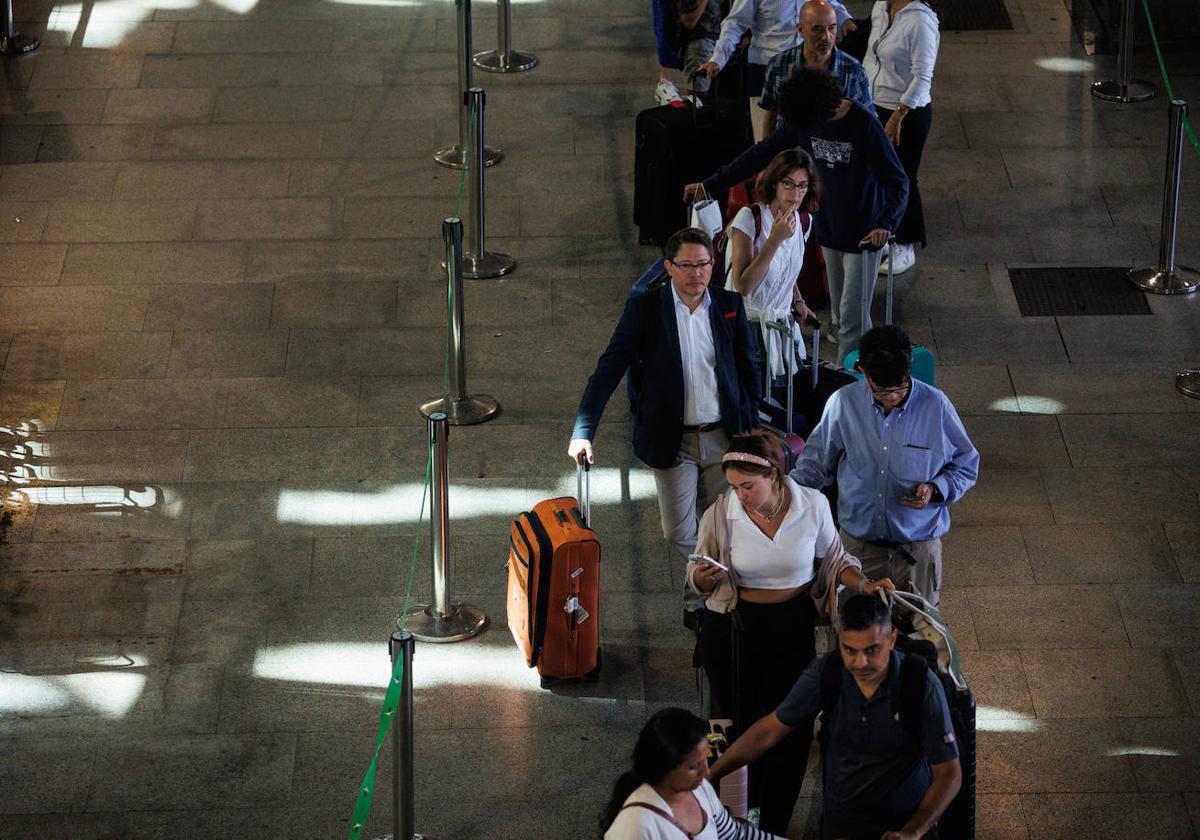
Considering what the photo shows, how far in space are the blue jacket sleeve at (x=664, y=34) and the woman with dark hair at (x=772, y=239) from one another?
4.19 meters

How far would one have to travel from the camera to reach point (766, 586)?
6352 millimetres

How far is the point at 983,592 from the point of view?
8266 mm

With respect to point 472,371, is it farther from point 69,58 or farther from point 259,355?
point 69,58

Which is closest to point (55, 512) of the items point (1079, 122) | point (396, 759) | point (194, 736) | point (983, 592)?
point (194, 736)

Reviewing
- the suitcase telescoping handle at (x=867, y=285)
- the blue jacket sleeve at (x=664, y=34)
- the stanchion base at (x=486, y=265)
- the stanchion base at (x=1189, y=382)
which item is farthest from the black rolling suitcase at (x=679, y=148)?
the stanchion base at (x=1189, y=382)

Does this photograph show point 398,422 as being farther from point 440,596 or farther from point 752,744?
point 752,744

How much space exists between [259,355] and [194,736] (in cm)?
339

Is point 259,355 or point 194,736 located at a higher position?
point 259,355

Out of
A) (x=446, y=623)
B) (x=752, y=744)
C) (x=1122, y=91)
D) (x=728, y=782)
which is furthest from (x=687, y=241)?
(x=1122, y=91)

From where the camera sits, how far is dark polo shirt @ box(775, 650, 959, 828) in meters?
5.48

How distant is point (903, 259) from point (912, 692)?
20.3 feet

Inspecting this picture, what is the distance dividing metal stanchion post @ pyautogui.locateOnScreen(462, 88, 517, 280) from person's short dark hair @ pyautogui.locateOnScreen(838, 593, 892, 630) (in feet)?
19.8

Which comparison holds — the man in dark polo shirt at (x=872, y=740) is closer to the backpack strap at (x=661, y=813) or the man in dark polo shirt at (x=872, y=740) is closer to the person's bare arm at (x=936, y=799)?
the person's bare arm at (x=936, y=799)

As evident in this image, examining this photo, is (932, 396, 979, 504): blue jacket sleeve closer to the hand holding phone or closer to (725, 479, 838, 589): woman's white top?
(725, 479, 838, 589): woman's white top
